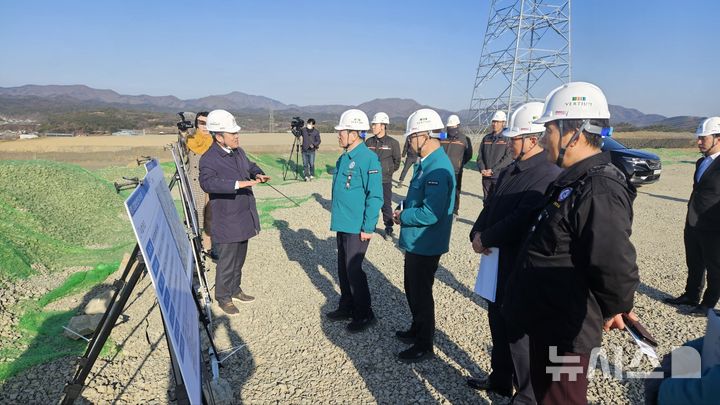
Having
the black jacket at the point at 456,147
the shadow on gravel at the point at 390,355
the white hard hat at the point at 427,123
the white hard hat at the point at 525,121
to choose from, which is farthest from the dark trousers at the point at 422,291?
the black jacket at the point at 456,147

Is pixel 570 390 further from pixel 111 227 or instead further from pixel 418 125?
pixel 111 227

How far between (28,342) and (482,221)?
4.31 metres

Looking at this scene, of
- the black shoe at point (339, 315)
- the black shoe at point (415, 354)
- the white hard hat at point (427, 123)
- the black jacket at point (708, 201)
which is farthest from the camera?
the black shoe at point (339, 315)

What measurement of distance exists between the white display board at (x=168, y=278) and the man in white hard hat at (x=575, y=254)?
164 centimetres

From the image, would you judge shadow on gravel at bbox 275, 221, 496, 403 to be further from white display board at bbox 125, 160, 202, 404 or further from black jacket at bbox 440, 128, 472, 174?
black jacket at bbox 440, 128, 472, 174

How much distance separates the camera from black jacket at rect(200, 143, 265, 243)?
4273mm

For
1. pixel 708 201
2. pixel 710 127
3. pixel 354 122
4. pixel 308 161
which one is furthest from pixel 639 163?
pixel 354 122

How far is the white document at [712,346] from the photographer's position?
1282 mm

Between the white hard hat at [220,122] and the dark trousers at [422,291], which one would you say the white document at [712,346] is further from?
the white hard hat at [220,122]

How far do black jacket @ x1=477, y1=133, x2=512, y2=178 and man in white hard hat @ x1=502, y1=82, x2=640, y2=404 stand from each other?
565cm

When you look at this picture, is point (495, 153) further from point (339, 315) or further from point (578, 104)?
point (578, 104)

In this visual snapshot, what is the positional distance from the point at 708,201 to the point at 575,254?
3887mm

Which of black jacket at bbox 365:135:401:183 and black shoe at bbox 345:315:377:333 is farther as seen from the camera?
black jacket at bbox 365:135:401:183

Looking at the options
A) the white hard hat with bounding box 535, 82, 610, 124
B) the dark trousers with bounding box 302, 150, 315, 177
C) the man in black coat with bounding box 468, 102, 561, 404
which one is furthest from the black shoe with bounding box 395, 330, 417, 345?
the dark trousers with bounding box 302, 150, 315, 177
